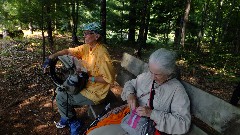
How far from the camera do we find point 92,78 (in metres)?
4.30

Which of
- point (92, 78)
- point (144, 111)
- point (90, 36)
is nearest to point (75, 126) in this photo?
point (92, 78)

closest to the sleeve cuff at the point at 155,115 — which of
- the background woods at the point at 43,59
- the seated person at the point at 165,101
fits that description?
the seated person at the point at 165,101

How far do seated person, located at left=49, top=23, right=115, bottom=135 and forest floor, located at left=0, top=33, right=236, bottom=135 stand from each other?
520mm

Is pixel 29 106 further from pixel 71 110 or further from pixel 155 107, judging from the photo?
pixel 155 107

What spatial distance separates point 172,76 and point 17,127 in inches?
141

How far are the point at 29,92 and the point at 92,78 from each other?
304 cm

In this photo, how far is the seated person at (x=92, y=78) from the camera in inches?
167

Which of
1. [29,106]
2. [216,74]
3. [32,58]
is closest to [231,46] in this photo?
[216,74]

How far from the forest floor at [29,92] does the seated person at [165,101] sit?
1.45 m

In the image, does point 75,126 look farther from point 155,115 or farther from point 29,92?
point 29,92

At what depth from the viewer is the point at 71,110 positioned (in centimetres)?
470

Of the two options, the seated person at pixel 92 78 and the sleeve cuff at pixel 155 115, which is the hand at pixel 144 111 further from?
the seated person at pixel 92 78

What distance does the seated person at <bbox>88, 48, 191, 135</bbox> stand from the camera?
2783 mm

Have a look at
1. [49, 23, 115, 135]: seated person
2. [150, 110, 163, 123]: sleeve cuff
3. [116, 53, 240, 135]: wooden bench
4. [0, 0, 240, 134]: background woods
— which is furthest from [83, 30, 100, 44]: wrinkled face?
[150, 110, 163, 123]: sleeve cuff
